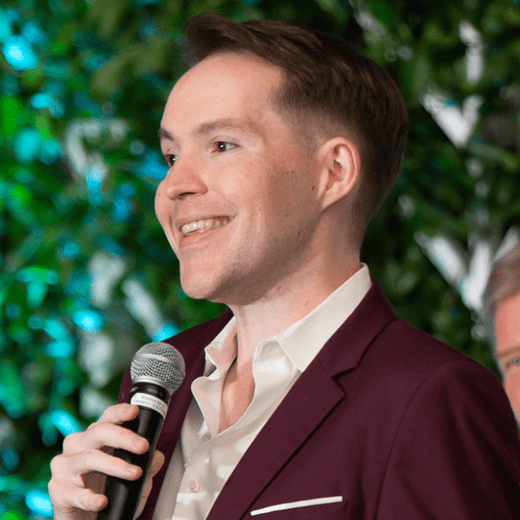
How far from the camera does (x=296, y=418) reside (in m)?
0.66

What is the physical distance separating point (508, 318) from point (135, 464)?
51 centimetres

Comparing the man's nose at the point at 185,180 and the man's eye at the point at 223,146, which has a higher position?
the man's eye at the point at 223,146

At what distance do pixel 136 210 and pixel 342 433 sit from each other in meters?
0.90

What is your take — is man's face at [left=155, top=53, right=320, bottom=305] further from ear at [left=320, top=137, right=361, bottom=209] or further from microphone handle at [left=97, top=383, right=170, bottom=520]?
microphone handle at [left=97, top=383, right=170, bottom=520]

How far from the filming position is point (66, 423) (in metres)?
1.50

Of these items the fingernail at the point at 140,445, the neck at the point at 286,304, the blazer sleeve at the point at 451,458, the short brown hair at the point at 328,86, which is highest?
the short brown hair at the point at 328,86

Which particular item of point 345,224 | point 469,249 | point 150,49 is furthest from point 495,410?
point 150,49

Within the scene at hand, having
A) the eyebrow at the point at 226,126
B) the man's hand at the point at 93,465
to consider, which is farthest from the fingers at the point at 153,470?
the eyebrow at the point at 226,126

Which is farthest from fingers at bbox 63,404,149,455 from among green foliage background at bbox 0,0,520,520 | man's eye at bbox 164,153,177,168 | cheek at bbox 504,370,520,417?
green foliage background at bbox 0,0,520,520

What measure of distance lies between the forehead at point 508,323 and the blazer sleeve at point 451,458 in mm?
234

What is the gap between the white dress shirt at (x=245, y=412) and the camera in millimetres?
703

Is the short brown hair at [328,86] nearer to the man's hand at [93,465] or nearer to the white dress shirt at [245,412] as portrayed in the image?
the white dress shirt at [245,412]

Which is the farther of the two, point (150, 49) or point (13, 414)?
point (13, 414)

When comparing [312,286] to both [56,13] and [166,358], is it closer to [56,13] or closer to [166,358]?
[166,358]
